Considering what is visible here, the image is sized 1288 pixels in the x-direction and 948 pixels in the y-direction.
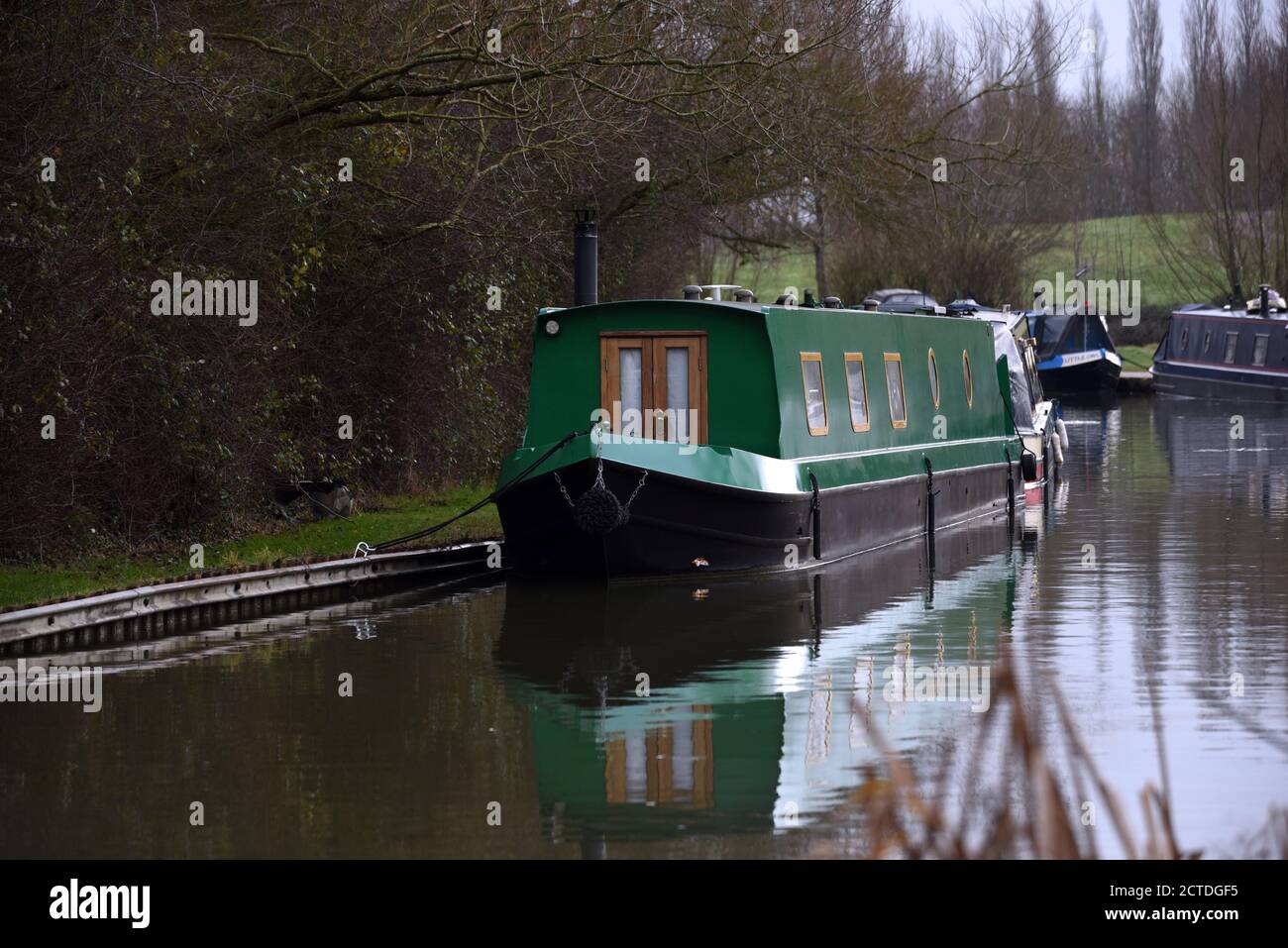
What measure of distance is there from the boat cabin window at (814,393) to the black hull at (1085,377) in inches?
1313

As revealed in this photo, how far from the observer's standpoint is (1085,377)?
5034cm

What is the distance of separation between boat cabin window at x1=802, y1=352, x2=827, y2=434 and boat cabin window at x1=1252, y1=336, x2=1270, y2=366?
3009 cm

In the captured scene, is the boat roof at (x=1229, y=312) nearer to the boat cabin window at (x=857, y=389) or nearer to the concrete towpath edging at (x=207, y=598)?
the boat cabin window at (x=857, y=389)

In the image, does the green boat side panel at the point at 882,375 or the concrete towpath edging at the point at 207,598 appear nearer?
the concrete towpath edging at the point at 207,598

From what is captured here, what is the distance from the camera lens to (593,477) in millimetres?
15273

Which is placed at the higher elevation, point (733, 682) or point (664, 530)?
point (664, 530)

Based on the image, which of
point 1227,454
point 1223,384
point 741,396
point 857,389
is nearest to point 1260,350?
point 1223,384

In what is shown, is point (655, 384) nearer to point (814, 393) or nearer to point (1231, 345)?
point (814, 393)

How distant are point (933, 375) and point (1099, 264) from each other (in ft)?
175

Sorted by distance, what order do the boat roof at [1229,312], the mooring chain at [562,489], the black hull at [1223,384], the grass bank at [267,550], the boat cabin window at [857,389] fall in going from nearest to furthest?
1. the grass bank at [267,550]
2. the mooring chain at [562,489]
3. the boat cabin window at [857,389]
4. the black hull at [1223,384]
5. the boat roof at [1229,312]

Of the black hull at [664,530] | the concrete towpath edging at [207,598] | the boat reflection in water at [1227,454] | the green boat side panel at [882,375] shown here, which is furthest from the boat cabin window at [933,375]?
the concrete towpath edging at [207,598]

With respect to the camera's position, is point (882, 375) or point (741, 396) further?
point (882, 375)

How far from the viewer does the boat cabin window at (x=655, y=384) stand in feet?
54.4
